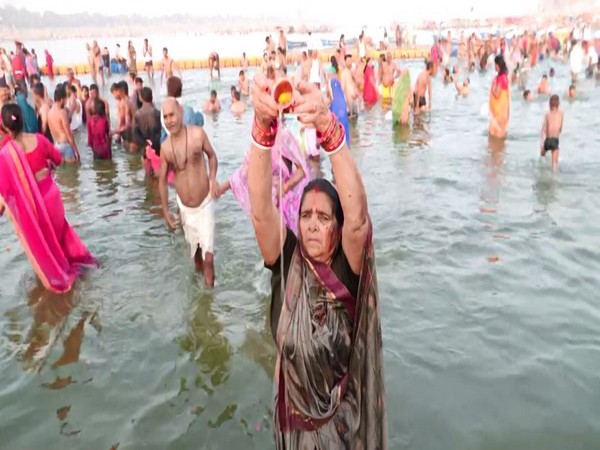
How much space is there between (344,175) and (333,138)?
0.13 m

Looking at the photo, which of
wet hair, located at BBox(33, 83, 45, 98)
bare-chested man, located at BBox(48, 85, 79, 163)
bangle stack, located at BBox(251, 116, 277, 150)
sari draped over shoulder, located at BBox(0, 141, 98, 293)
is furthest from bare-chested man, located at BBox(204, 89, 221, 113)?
bangle stack, located at BBox(251, 116, 277, 150)

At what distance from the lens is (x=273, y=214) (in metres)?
2.19

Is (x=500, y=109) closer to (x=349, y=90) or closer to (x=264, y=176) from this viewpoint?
(x=349, y=90)

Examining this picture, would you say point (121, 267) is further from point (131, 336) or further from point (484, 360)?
point (484, 360)

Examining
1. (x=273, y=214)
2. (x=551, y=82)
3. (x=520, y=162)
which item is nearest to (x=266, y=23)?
(x=551, y=82)

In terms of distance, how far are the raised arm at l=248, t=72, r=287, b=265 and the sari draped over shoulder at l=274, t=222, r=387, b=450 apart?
0.13 meters

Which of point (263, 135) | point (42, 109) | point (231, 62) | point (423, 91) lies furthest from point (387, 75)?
point (231, 62)

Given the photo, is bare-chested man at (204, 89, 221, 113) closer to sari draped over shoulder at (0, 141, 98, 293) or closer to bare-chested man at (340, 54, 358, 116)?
bare-chested man at (340, 54, 358, 116)

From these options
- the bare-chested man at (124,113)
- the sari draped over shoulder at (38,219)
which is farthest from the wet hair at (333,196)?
the bare-chested man at (124,113)

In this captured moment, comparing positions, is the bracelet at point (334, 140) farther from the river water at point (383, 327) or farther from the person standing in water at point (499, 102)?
the person standing in water at point (499, 102)

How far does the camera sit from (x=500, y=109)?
11.1 metres

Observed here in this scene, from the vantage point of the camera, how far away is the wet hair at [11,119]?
16.0 ft

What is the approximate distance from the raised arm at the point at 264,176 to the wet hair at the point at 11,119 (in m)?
3.63

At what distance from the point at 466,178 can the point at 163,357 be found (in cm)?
601
